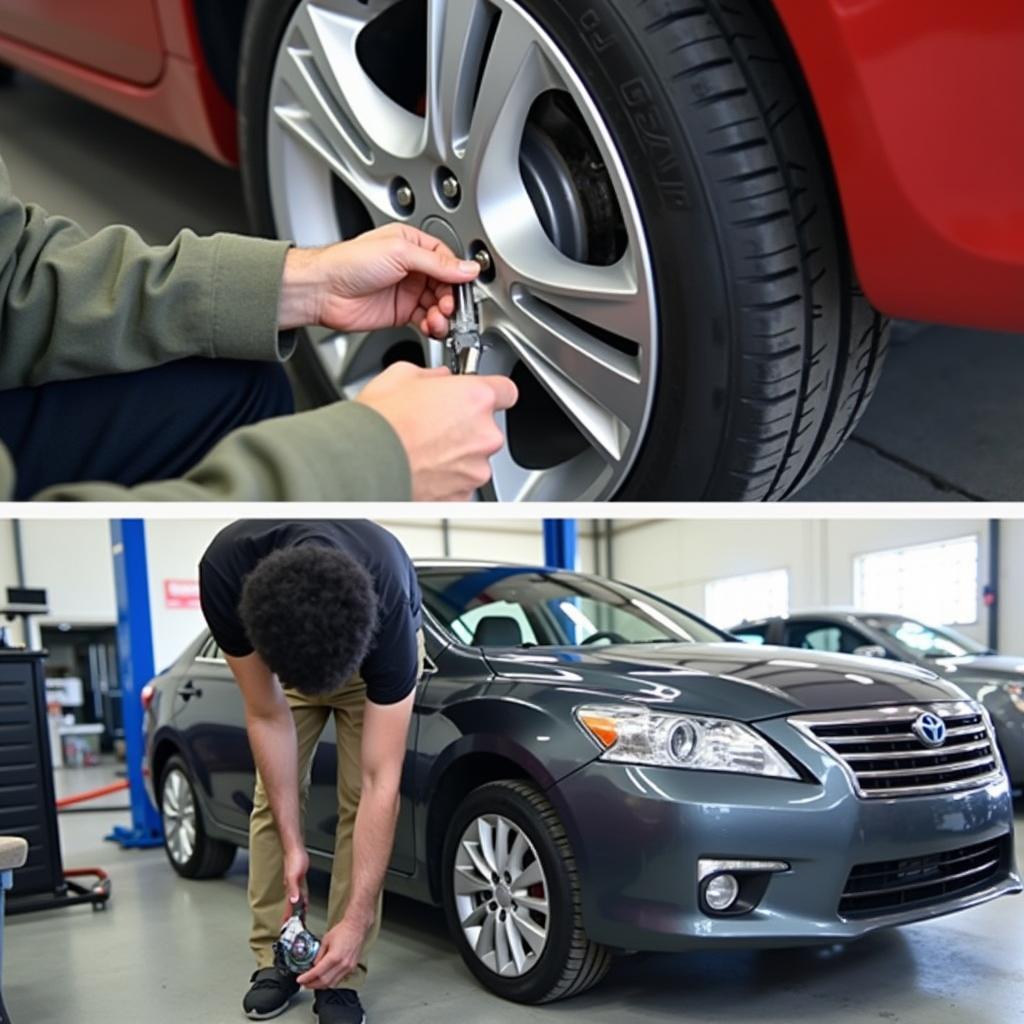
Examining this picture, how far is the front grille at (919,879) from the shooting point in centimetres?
78

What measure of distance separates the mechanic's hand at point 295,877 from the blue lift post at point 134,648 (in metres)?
0.11

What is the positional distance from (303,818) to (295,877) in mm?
41

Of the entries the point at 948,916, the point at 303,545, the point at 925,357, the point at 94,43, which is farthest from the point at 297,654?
the point at 94,43

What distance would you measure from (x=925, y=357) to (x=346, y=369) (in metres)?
0.58

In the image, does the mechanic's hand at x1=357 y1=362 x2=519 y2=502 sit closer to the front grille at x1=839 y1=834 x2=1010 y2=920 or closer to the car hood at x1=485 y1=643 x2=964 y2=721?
the car hood at x1=485 y1=643 x2=964 y2=721

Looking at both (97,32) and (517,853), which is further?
(97,32)

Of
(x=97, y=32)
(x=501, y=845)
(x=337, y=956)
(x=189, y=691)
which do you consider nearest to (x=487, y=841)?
(x=501, y=845)

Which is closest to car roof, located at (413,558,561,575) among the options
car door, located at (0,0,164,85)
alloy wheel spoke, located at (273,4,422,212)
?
alloy wheel spoke, located at (273,4,422,212)

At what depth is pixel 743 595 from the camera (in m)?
0.86

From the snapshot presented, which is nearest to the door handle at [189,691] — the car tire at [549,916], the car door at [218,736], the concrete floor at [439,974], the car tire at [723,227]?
the car door at [218,736]

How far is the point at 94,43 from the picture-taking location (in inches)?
52.9

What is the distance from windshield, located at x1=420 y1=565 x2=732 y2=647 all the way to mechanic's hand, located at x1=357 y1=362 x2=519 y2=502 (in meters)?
0.07

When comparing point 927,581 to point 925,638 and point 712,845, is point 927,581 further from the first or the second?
point 712,845

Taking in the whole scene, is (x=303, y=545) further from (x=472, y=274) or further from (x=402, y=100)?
(x=402, y=100)
